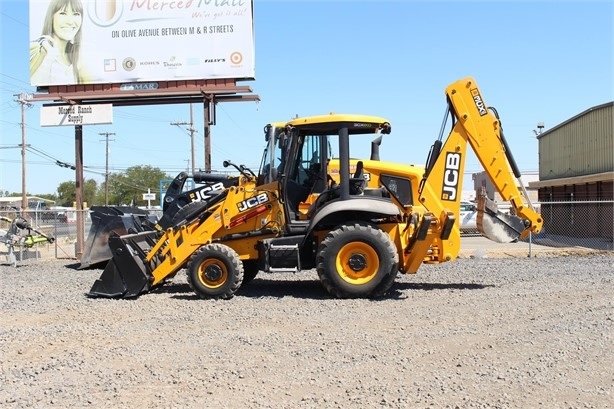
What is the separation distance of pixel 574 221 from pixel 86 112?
19166mm

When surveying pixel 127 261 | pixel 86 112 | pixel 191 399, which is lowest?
pixel 191 399

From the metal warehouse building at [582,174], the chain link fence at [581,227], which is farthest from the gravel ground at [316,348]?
the metal warehouse building at [582,174]

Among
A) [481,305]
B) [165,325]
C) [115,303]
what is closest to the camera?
[165,325]

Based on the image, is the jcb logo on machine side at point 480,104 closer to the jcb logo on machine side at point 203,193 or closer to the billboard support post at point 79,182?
the jcb logo on machine side at point 203,193

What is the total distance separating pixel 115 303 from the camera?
10102mm

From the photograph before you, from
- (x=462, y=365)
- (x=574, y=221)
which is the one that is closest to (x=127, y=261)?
(x=462, y=365)

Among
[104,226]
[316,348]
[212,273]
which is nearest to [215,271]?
[212,273]

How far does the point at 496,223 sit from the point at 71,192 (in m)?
103

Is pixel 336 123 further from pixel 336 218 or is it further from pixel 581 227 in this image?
pixel 581 227

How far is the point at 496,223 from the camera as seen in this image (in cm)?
1079

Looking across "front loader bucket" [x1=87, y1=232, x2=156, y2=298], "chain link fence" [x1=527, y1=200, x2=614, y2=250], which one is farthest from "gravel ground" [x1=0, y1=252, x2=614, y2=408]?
"chain link fence" [x1=527, y1=200, x2=614, y2=250]

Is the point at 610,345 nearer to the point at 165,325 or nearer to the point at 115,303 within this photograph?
the point at 165,325

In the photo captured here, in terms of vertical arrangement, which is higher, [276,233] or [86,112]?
[86,112]

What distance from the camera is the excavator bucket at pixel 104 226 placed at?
14.1 metres
